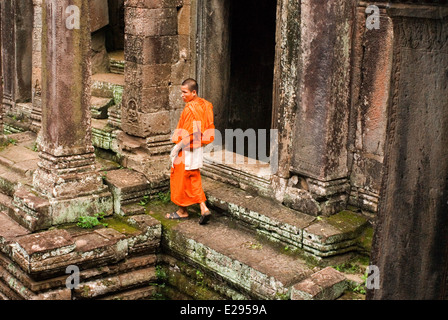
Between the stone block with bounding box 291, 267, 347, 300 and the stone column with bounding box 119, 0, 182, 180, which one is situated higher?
the stone column with bounding box 119, 0, 182, 180

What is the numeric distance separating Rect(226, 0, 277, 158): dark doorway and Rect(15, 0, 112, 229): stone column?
3061 millimetres

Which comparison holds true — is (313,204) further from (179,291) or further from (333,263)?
(179,291)

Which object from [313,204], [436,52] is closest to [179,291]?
[313,204]

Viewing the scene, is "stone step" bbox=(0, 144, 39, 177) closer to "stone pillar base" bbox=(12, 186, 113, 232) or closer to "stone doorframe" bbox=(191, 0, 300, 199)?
"stone pillar base" bbox=(12, 186, 113, 232)

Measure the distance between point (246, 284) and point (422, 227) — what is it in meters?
2.52

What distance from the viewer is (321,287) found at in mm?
5957

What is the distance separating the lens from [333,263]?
6.58m

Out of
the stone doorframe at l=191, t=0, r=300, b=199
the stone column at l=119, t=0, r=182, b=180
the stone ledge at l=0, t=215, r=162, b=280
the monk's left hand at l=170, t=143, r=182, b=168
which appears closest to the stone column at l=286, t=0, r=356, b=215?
the stone doorframe at l=191, t=0, r=300, b=199

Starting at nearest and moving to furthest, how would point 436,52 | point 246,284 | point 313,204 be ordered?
1. point 436,52
2. point 246,284
3. point 313,204

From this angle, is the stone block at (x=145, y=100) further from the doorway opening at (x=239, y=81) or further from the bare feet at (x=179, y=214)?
the bare feet at (x=179, y=214)

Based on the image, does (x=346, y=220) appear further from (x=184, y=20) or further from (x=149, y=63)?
(x=184, y=20)

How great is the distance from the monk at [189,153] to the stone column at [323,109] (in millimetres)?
960

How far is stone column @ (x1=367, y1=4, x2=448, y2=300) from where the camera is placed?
161 inches

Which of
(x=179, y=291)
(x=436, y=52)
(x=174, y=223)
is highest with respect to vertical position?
(x=436, y=52)
